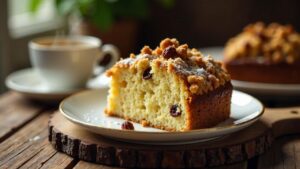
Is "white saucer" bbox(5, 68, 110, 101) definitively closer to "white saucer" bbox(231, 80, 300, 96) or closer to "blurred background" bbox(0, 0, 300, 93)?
"white saucer" bbox(231, 80, 300, 96)

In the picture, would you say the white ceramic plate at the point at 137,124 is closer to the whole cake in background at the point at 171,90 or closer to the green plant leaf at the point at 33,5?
the whole cake in background at the point at 171,90

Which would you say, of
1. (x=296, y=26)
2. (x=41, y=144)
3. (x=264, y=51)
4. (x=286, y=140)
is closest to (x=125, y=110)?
(x=41, y=144)

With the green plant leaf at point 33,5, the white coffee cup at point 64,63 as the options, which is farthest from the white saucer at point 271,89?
the green plant leaf at point 33,5

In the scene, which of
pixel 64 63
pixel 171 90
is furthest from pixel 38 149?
pixel 64 63

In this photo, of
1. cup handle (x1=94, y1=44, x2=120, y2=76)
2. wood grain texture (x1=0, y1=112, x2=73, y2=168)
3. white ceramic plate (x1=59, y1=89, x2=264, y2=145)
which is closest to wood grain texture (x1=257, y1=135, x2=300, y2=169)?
white ceramic plate (x1=59, y1=89, x2=264, y2=145)

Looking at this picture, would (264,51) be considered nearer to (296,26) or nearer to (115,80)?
(115,80)

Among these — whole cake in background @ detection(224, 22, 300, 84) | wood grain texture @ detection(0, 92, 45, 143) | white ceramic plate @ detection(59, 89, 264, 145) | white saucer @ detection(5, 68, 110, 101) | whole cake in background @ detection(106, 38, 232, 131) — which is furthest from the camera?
whole cake in background @ detection(224, 22, 300, 84)

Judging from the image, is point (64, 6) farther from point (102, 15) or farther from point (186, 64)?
point (186, 64)
